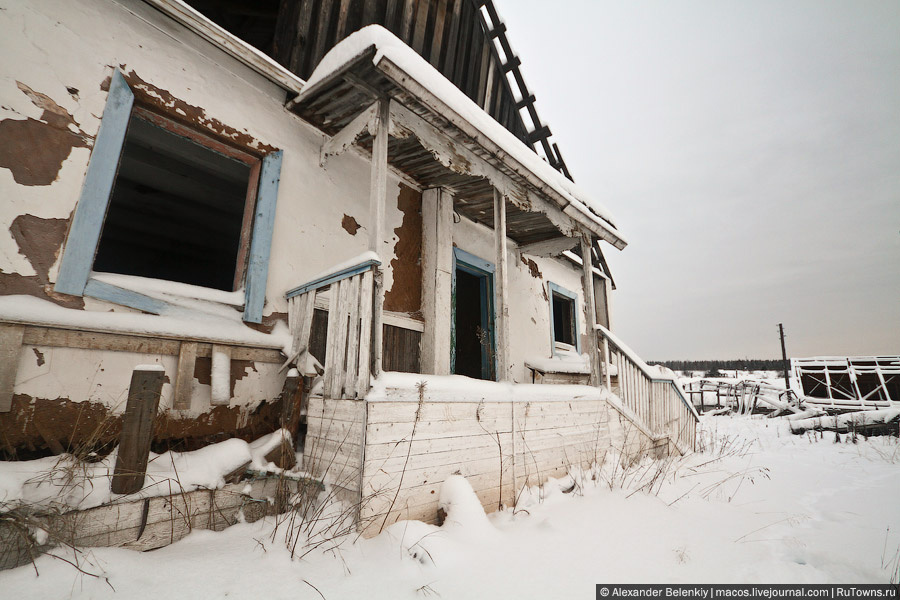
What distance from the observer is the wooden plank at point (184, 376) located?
304 cm

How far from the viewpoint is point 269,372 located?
3.66 metres

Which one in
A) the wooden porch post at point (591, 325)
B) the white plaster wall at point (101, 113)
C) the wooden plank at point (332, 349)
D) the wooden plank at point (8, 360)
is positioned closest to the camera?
the wooden plank at point (8, 360)

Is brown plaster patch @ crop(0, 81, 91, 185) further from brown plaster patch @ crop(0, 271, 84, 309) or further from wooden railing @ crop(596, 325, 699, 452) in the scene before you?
wooden railing @ crop(596, 325, 699, 452)

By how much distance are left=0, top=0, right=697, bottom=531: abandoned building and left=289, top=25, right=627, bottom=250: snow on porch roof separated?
30 millimetres

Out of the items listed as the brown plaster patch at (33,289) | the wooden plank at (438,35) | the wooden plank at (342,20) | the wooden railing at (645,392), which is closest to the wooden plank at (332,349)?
the brown plaster patch at (33,289)

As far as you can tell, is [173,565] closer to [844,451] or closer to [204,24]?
[204,24]

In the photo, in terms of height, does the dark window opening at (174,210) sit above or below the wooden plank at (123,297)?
above

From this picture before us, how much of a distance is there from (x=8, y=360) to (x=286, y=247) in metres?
2.09

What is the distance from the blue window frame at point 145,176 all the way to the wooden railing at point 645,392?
4.34 m

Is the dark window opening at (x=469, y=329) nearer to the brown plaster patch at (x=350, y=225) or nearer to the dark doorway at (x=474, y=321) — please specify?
the dark doorway at (x=474, y=321)

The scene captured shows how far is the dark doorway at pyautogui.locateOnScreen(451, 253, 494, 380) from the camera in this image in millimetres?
6453

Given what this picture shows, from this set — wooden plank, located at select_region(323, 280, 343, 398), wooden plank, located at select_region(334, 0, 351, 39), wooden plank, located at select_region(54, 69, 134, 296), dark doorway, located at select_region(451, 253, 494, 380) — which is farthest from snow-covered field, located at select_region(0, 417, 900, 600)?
wooden plank, located at select_region(334, 0, 351, 39)

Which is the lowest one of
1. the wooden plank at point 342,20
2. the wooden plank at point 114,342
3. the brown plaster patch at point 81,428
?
the brown plaster patch at point 81,428

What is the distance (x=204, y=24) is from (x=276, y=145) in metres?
1.10
